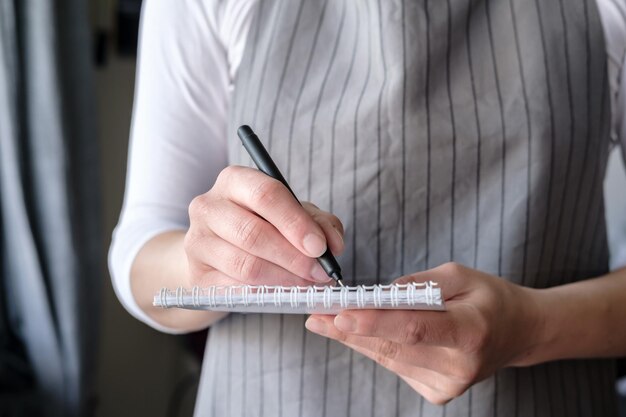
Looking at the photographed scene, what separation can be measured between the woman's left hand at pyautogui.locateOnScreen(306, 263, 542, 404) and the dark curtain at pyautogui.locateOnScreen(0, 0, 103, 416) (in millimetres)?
854

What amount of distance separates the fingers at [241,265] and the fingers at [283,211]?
29 millimetres

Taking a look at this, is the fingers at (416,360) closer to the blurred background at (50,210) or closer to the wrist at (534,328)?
the wrist at (534,328)

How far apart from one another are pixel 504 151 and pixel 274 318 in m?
0.21

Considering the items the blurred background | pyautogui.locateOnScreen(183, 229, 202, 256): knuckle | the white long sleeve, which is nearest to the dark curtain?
the blurred background

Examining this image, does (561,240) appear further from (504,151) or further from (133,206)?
(133,206)

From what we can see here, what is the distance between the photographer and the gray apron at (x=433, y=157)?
0.53 meters

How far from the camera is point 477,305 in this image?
428mm

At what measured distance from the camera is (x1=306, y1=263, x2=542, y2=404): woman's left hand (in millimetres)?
384

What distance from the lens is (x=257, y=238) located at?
41 centimetres

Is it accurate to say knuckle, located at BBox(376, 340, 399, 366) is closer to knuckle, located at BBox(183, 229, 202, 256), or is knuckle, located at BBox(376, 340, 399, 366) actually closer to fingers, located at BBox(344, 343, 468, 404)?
fingers, located at BBox(344, 343, 468, 404)

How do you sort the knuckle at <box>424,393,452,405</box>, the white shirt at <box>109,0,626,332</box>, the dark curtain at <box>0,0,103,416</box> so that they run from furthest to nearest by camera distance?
1. the dark curtain at <box>0,0,103,416</box>
2. the white shirt at <box>109,0,626,332</box>
3. the knuckle at <box>424,393,452,405</box>

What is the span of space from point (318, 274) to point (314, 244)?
0.03 meters

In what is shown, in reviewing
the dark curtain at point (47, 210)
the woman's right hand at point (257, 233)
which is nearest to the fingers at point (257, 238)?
the woman's right hand at point (257, 233)

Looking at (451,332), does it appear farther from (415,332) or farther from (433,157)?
(433,157)
